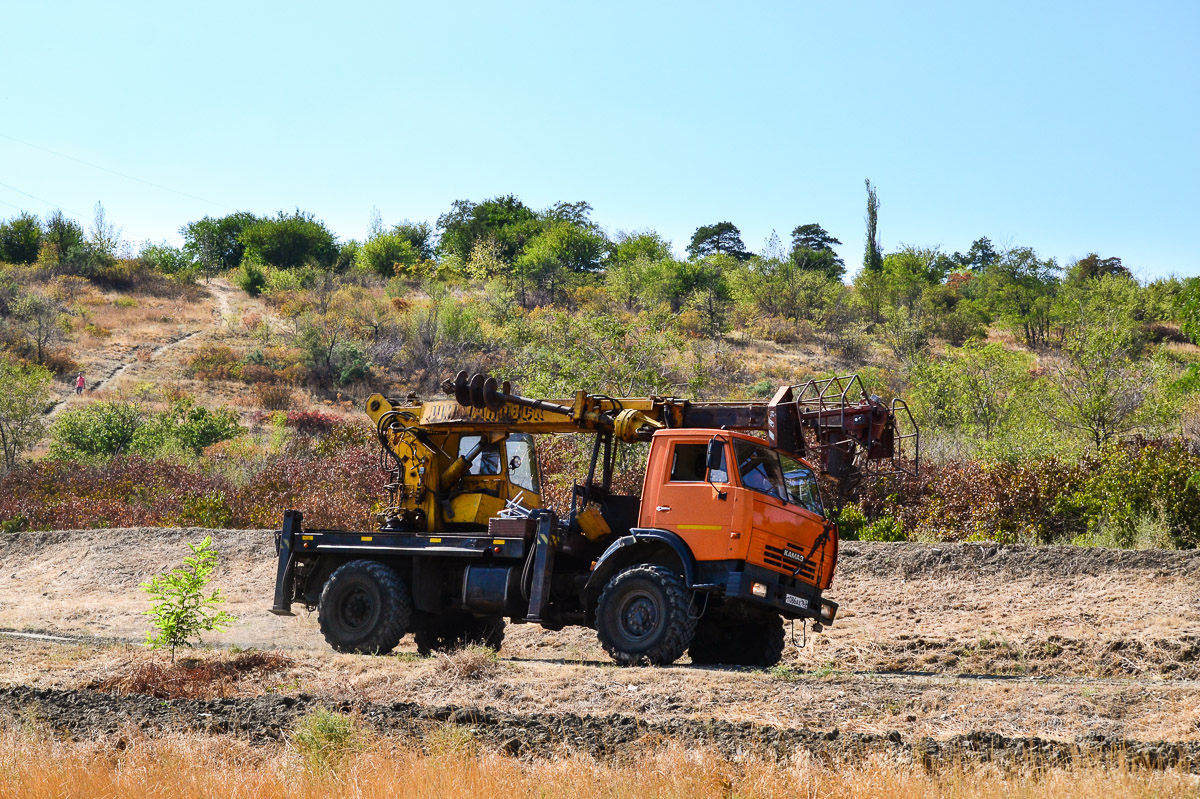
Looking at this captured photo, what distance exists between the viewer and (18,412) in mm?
34188

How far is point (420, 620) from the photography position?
14523mm

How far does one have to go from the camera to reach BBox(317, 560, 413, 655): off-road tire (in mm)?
13969

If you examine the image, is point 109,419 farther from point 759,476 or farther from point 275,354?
point 759,476

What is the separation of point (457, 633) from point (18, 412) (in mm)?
24747

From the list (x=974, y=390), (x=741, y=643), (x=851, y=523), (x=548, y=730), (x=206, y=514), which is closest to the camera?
(x=548, y=730)

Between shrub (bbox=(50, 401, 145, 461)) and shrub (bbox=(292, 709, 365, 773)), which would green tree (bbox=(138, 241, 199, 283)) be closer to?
shrub (bbox=(50, 401, 145, 461))

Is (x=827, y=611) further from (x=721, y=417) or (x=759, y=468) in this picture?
(x=721, y=417)

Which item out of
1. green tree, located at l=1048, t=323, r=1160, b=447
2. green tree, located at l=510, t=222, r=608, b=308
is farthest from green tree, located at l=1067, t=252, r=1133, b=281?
green tree, located at l=1048, t=323, r=1160, b=447

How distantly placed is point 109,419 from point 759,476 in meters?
30.7

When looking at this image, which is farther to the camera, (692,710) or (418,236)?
(418,236)

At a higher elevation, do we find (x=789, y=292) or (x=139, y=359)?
(x=789, y=292)

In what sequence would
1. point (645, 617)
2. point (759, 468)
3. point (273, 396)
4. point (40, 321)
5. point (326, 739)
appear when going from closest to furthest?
1. point (326, 739)
2. point (645, 617)
3. point (759, 468)
4. point (273, 396)
5. point (40, 321)

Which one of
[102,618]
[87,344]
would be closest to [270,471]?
[102,618]

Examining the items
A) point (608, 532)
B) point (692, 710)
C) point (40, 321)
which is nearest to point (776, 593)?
point (608, 532)
